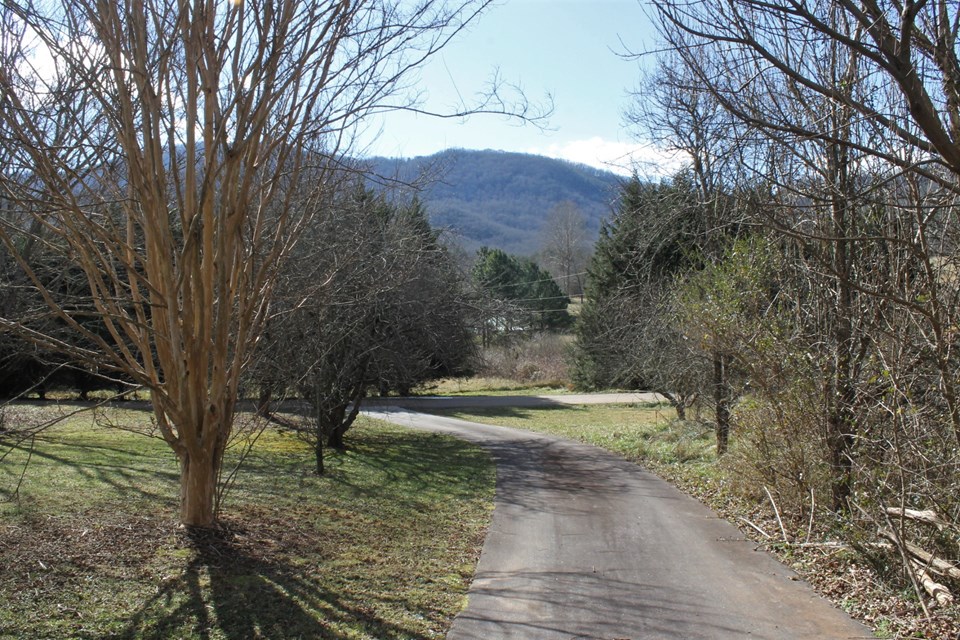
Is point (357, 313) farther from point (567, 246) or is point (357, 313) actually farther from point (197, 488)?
point (567, 246)

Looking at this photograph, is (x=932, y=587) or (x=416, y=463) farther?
(x=416, y=463)

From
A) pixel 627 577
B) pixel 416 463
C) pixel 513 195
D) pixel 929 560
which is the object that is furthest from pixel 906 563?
pixel 513 195

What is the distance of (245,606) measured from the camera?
5598mm

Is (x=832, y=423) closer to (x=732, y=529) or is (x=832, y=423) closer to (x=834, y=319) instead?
(x=834, y=319)

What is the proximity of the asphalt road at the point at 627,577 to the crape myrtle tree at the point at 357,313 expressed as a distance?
3699 mm

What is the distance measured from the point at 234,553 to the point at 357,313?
730 centimetres

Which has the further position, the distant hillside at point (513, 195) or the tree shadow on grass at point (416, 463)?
the distant hillside at point (513, 195)

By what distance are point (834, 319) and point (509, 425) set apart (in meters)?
16.4

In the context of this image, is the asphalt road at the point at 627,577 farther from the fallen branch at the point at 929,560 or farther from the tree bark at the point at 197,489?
the tree bark at the point at 197,489

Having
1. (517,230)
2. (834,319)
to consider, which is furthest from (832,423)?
(517,230)

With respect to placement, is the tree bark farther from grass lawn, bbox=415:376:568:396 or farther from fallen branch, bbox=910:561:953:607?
grass lawn, bbox=415:376:568:396

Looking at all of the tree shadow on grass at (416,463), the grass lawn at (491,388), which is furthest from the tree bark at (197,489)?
the grass lawn at (491,388)

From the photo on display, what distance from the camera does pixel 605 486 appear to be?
12031 millimetres

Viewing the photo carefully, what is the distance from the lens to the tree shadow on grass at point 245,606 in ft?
16.8
